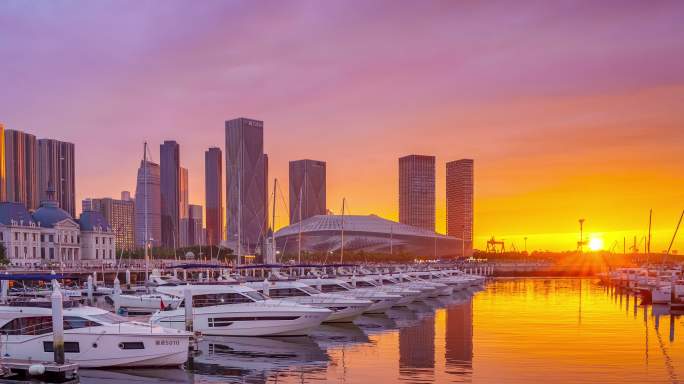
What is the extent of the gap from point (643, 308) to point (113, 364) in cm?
5112

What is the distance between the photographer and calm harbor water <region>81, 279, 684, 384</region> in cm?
2884

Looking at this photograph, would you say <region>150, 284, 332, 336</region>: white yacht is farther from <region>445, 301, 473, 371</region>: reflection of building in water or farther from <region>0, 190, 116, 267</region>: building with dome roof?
<region>0, 190, 116, 267</region>: building with dome roof

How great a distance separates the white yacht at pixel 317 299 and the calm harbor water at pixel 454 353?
3.73 feet

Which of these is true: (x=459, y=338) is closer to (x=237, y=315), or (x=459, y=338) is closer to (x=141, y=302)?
(x=237, y=315)

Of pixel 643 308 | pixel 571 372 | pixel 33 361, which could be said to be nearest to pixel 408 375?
pixel 571 372

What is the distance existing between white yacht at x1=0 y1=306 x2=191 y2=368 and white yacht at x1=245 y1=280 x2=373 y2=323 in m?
15.9

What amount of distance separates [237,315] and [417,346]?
35.3 ft

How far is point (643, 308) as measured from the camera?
62125mm

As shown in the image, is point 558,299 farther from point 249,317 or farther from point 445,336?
point 249,317

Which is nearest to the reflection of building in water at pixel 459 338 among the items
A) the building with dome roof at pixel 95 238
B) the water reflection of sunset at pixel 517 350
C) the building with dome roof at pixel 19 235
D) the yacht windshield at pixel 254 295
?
the water reflection of sunset at pixel 517 350

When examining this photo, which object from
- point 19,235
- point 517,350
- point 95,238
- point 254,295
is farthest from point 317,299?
point 95,238

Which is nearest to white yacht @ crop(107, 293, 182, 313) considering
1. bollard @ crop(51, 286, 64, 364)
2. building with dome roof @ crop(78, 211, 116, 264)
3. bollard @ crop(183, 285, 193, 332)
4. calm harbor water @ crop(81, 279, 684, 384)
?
calm harbor water @ crop(81, 279, 684, 384)

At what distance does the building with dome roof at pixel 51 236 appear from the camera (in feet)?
448

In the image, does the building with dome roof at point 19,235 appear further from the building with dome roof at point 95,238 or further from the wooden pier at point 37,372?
the wooden pier at point 37,372
